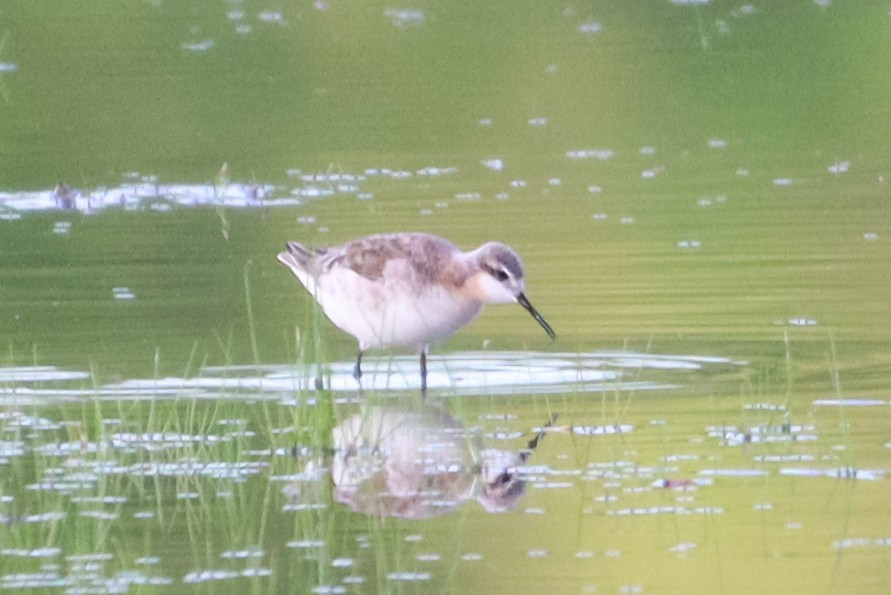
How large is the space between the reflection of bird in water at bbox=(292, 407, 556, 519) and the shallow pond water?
0.02 meters

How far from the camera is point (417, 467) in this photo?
7539mm

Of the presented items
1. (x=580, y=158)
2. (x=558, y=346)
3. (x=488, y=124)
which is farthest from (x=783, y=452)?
(x=488, y=124)

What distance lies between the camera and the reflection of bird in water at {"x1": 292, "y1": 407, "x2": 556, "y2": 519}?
23.3 feet

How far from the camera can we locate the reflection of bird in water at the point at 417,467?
7.09 metres

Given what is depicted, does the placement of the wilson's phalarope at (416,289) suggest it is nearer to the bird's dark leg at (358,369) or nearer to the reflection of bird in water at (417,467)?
the bird's dark leg at (358,369)

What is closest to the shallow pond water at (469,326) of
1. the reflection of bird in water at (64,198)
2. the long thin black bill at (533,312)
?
the reflection of bird in water at (64,198)

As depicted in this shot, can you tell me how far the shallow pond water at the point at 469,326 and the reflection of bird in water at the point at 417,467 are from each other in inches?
0.9

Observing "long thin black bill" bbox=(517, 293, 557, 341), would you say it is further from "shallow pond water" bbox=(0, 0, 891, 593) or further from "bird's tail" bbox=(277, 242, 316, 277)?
"bird's tail" bbox=(277, 242, 316, 277)

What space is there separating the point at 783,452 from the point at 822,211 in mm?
5282

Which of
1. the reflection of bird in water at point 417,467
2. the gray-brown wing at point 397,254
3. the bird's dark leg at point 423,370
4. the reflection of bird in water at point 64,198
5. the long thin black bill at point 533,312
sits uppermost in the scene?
the reflection of bird in water at point 64,198

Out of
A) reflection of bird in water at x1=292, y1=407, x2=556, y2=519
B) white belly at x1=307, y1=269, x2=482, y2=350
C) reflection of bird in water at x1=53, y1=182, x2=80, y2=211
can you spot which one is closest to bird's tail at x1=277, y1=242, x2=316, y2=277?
white belly at x1=307, y1=269, x2=482, y2=350

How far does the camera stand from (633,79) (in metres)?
17.5

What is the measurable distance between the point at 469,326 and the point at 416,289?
93cm

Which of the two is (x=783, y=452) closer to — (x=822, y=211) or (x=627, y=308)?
(x=627, y=308)
